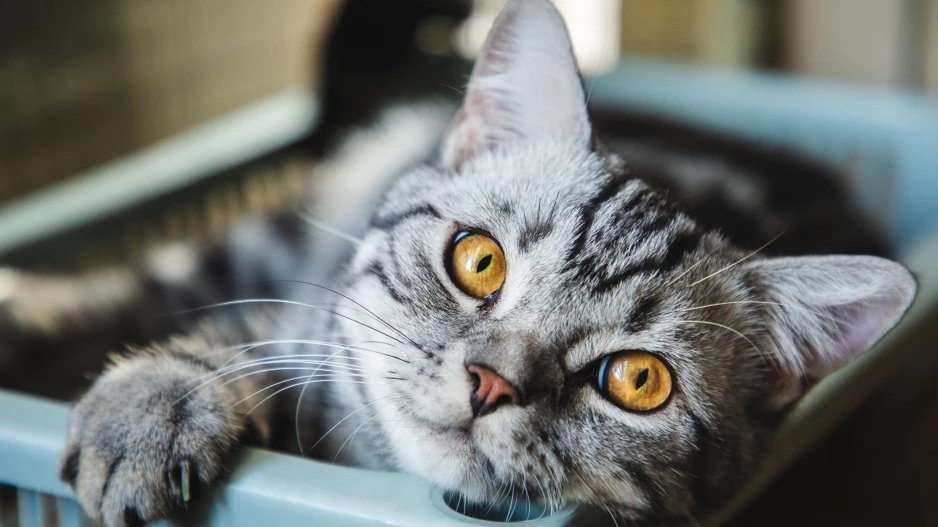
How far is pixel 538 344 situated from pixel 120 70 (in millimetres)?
1239

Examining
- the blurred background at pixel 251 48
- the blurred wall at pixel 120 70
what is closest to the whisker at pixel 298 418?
the blurred background at pixel 251 48

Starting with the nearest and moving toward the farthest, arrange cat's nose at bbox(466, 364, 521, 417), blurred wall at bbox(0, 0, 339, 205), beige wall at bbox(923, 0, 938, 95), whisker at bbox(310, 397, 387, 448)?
cat's nose at bbox(466, 364, 521, 417), whisker at bbox(310, 397, 387, 448), blurred wall at bbox(0, 0, 339, 205), beige wall at bbox(923, 0, 938, 95)

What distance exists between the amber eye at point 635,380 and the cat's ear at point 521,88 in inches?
7.2

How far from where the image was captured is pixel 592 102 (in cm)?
137

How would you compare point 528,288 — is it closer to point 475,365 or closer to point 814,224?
point 475,365

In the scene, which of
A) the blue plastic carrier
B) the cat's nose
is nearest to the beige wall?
the blue plastic carrier

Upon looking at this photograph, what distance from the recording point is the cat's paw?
701mm

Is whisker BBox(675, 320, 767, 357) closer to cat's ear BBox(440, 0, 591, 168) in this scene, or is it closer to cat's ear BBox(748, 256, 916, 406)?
cat's ear BBox(748, 256, 916, 406)

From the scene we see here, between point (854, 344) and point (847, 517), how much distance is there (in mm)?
417

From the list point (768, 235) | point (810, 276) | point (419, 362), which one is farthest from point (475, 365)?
point (768, 235)

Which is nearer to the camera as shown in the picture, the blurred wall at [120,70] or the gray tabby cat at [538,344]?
the gray tabby cat at [538,344]

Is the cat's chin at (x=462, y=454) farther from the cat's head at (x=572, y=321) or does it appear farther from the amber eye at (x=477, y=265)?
the amber eye at (x=477, y=265)

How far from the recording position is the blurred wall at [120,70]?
1522 mm

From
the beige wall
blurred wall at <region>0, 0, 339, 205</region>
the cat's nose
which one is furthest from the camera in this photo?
the beige wall
